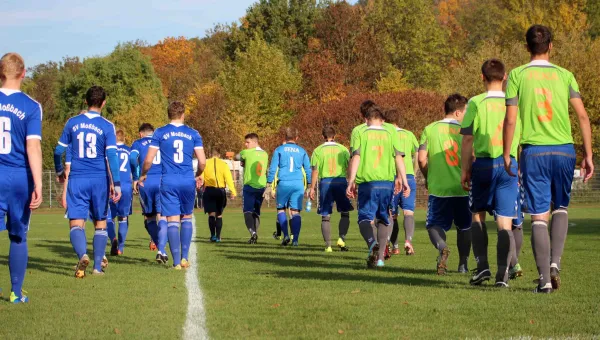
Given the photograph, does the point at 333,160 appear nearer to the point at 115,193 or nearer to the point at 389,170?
the point at 389,170

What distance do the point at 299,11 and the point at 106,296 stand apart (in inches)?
2657

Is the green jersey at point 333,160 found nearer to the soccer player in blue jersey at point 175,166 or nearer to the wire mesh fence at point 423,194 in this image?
the soccer player in blue jersey at point 175,166

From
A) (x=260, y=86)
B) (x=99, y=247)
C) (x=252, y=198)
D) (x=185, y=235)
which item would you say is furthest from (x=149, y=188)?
(x=260, y=86)

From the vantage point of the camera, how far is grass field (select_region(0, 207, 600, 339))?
6680 mm

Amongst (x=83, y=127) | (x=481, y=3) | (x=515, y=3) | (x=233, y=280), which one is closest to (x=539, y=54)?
(x=233, y=280)

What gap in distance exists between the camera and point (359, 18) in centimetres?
7069

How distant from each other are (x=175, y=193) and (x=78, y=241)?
1616 mm

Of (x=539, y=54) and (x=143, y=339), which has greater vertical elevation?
(x=539, y=54)

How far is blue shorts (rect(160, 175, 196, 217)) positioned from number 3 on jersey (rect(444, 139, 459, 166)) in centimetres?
351

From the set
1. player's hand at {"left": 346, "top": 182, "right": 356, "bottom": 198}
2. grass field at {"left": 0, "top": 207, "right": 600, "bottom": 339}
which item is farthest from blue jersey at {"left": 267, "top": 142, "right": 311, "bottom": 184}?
player's hand at {"left": 346, "top": 182, "right": 356, "bottom": 198}

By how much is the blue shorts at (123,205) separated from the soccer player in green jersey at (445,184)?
6009 mm

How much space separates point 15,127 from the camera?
8.38 metres

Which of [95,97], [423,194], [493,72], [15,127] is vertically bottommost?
[423,194]

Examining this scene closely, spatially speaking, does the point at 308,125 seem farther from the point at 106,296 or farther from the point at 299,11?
the point at 106,296
